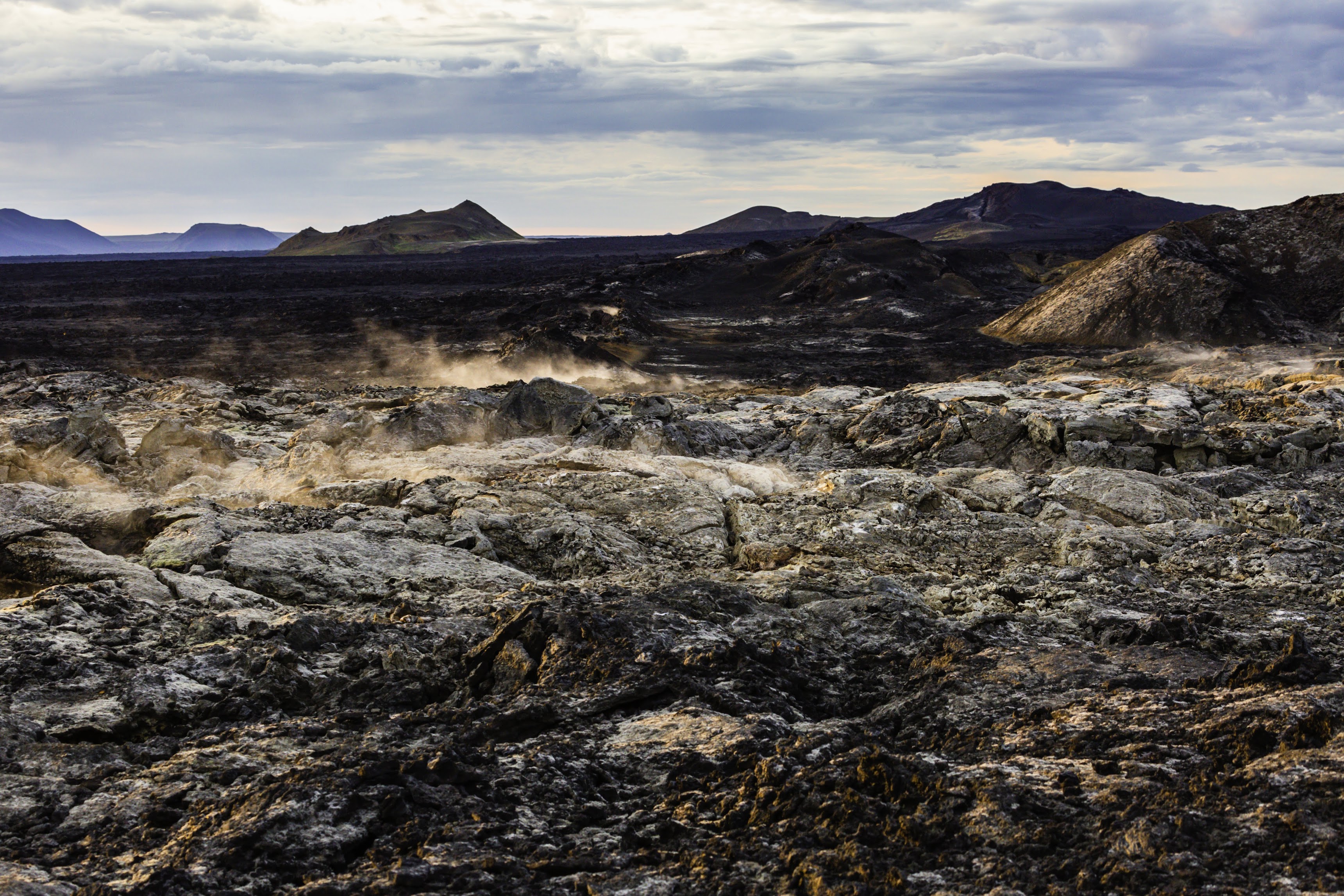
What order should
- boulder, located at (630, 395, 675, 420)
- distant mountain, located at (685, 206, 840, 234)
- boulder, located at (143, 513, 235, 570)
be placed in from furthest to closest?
1. distant mountain, located at (685, 206, 840, 234)
2. boulder, located at (630, 395, 675, 420)
3. boulder, located at (143, 513, 235, 570)

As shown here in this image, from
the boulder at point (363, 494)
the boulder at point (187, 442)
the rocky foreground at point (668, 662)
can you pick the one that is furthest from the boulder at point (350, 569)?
the boulder at point (187, 442)

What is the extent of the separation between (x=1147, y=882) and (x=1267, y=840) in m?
0.55

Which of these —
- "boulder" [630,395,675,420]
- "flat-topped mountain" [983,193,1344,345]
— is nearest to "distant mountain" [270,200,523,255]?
"flat-topped mountain" [983,193,1344,345]

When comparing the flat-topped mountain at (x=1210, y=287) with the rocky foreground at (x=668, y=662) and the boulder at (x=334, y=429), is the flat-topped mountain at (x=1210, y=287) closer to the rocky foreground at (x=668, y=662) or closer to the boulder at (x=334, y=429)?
the rocky foreground at (x=668, y=662)

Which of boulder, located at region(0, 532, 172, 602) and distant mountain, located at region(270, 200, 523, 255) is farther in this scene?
distant mountain, located at region(270, 200, 523, 255)

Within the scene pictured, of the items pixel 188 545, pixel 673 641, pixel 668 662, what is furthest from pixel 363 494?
pixel 668 662

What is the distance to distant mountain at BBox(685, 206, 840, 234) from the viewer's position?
148125 millimetres

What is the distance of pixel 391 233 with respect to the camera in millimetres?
113688

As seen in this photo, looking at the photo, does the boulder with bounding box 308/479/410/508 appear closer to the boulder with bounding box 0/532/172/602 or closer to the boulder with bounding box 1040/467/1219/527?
the boulder with bounding box 0/532/172/602

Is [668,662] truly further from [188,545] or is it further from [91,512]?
[91,512]

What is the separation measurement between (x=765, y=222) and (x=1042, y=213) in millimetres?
42741

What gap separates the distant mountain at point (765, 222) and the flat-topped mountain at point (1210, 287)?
4590 inches

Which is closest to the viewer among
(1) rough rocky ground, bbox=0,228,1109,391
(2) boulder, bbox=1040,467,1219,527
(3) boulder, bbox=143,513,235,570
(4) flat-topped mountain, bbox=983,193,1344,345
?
(3) boulder, bbox=143,513,235,570

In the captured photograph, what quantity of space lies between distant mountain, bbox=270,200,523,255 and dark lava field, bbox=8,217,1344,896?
9493 centimetres
